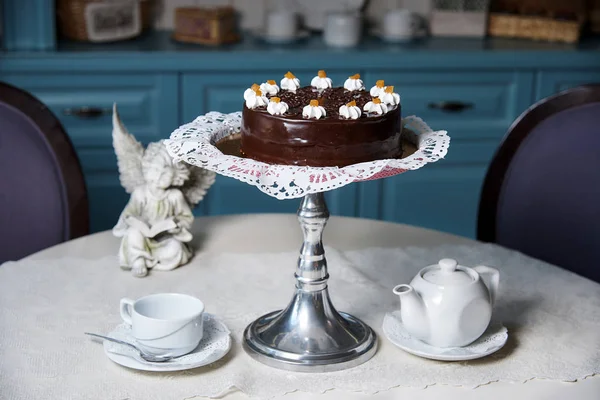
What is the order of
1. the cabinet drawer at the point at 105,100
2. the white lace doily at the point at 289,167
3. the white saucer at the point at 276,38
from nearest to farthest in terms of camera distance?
the white lace doily at the point at 289,167
the cabinet drawer at the point at 105,100
the white saucer at the point at 276,38

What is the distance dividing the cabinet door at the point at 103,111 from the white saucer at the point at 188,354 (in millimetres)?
1519

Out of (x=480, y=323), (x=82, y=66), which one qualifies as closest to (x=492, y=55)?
(x=82, y=66)

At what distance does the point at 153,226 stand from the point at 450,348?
0.54 metres

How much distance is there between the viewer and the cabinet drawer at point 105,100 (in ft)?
8.70

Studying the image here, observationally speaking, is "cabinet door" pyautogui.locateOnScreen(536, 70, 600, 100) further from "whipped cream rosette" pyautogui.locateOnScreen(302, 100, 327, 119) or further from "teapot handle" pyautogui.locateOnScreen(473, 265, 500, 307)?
"whipped cream rosette" pyautogui.locateOnScreen(302, 100, 327, 119)

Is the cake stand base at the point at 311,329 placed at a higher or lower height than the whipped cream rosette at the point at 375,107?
lower

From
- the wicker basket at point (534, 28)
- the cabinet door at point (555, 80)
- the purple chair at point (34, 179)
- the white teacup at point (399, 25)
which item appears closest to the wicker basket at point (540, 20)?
the wicker basket at point (534, 28)

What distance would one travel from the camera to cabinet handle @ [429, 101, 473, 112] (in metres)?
2.82

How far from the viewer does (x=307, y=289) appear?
1.26m

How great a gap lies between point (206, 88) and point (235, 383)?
1686 mm

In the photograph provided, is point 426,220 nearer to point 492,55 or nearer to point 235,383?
point 492,55

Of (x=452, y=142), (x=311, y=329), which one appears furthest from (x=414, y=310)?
(x=452, y=142)

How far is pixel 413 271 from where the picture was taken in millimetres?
1530

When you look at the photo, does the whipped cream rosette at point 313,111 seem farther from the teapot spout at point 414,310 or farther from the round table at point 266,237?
the round table at point 266,237
